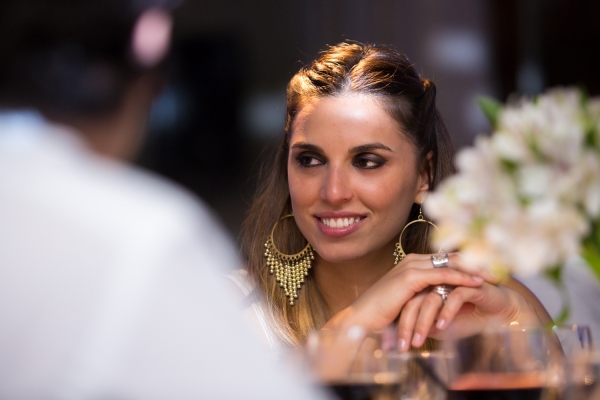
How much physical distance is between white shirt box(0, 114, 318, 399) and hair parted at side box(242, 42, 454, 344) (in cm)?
128

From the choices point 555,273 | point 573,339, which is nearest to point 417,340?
point 573,339

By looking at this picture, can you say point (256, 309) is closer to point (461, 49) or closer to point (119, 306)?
point (119, 306)

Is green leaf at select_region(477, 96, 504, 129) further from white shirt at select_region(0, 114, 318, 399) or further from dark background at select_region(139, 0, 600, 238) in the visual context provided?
dark background at select_region(139, 0, 600, 238)

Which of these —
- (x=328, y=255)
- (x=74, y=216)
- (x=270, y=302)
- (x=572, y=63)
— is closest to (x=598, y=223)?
(x=74, y=216)

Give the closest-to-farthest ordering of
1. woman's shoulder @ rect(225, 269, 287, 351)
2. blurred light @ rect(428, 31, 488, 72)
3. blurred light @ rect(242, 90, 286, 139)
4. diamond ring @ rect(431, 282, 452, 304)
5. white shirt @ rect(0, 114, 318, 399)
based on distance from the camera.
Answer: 1. white shirt @ rect(0, 114, 318, 399)
2. diamond ring @ rect(431, 282, 452, 304)
3. woman's shoulder @ rect(225, 269, 287, 351)
4. blurred light @ rect(428, 31, 488, 72)
5. blurred light @ rect(242, 90, 286, 139)

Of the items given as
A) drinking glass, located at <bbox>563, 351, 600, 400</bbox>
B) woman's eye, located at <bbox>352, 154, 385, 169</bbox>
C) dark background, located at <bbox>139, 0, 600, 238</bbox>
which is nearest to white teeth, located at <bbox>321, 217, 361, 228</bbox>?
woman's eye, located at <bbox>352, 154, 385, 169</bbox>

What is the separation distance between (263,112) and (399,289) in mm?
2364

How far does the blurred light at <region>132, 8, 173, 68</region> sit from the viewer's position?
0.76m

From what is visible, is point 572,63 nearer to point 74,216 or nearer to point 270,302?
point 270,302

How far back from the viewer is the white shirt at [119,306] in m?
0.60

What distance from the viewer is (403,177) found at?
6.20 ft

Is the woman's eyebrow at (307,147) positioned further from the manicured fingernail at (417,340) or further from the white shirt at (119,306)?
the white shirt at (119,306)

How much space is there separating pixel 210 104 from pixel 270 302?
1902 millimetres

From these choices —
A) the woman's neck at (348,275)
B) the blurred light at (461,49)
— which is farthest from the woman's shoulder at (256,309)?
the blurred light at (461,49)
